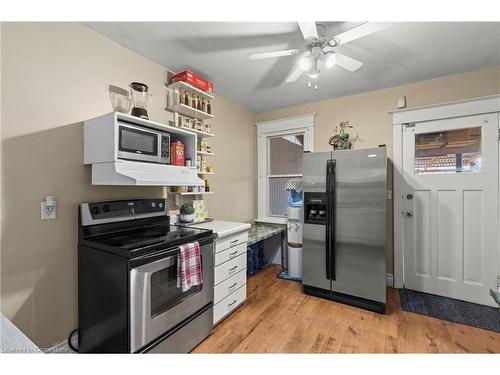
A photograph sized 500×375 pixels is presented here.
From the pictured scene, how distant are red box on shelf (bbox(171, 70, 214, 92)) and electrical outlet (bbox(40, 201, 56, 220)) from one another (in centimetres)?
152

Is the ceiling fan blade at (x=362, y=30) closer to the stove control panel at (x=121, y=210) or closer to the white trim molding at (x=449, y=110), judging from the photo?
the white trim molding at (x=449, y=110)

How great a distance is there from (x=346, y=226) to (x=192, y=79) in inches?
86.7

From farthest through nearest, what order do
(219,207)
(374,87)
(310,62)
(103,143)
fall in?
(219,207), (374,87), (310,62), (103,143)

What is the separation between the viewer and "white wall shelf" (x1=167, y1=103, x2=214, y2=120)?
230cm

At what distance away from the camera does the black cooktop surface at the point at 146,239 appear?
1374 mm

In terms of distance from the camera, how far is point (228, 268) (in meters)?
2.14

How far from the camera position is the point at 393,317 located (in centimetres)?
219

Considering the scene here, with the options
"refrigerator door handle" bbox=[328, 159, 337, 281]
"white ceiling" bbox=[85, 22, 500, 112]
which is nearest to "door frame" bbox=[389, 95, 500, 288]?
"white ceiling" bbox=[85, 22, 500, 112]

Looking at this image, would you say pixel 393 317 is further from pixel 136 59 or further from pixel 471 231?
pixel 136 59

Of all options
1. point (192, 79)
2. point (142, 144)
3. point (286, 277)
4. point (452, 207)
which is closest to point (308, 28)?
point (192, 79)

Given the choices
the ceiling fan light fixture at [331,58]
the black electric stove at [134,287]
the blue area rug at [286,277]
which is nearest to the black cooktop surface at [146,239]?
the black electric stove at [134,287]

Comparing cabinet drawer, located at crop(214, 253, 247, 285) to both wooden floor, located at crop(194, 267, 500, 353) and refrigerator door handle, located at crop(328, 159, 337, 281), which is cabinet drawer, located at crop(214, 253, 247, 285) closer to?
wooden floor, located at crop(194, 267, 500, 353)
